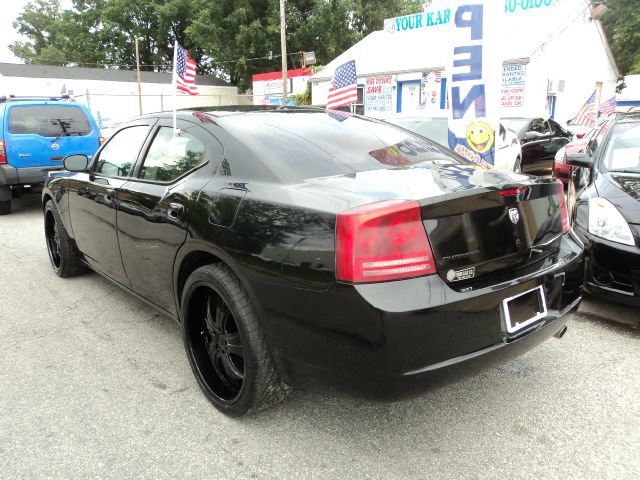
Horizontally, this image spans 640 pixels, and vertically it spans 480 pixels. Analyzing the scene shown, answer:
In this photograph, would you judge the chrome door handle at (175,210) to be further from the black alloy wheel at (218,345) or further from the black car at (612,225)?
the black car at (612,225)

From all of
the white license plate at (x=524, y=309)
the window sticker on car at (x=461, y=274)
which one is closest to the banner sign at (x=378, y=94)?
the white license plate at (x=524, y=309)

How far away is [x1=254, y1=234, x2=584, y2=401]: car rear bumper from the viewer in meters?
1.84

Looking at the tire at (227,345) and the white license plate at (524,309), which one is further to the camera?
the tire at (227,345)

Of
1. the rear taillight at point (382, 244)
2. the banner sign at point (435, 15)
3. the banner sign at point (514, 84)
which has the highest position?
the banner sign at point (435, 15)

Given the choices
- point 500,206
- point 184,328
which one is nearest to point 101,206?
point 184,328

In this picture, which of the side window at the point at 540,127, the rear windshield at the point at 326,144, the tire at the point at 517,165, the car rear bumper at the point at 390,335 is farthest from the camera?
the side window at the point at 540,127

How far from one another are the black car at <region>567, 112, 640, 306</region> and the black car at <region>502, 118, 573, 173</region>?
6490 millimetres

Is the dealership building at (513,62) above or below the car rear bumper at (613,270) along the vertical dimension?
above

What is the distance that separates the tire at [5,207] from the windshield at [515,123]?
379 inches

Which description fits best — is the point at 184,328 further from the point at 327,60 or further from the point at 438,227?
the point at 327,60

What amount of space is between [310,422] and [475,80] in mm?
Answer: 4343

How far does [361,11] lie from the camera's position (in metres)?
33.9

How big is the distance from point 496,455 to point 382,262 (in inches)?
42.4

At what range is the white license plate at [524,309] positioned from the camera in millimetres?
Answer: 2092
